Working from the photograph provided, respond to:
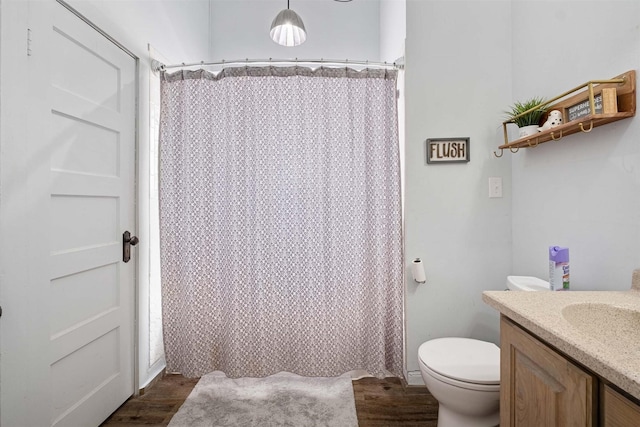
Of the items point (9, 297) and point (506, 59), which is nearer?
point (9, 297)

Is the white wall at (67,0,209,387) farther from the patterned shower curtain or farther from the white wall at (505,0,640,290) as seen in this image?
the white wall at (505,0,640,290)

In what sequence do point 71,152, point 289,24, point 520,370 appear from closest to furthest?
point 520,370 → point 71,152 → point 289,24

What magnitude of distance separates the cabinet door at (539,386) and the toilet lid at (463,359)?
0.87ft

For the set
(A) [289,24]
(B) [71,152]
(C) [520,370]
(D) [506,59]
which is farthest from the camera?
(A) [289,24]

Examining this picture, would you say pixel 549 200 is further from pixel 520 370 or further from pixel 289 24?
pixel 289 24

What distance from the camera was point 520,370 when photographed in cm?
85

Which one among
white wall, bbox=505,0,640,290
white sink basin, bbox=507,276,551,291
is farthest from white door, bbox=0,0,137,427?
white wall, bbox=505,0,640,290

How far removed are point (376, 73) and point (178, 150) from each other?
1.31 meters

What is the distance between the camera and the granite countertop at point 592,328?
0.55 m

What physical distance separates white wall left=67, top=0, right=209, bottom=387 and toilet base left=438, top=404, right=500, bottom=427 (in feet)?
5.55

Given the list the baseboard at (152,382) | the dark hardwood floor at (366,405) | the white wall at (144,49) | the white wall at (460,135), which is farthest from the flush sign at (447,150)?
the baseboard at (152,382)

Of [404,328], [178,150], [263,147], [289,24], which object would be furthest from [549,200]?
[178,150]

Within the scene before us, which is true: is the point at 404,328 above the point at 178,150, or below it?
below

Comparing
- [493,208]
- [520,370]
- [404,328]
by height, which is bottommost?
[404,328]
